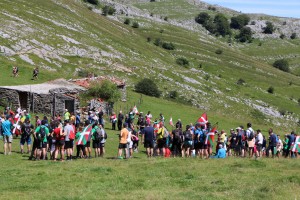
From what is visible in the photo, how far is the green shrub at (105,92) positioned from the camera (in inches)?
2226

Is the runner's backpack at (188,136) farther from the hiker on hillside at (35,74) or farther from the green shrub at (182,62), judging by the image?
the green shrub at (182,62)

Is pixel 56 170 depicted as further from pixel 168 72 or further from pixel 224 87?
pixel 224 87

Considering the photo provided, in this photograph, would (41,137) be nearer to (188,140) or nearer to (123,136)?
(123,136)

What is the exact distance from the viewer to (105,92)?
2233 inches

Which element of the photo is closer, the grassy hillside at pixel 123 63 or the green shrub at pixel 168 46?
the grassy hillside at pixel 123 63

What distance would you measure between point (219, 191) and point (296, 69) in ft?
589

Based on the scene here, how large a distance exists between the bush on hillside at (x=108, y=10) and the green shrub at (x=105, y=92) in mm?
118278

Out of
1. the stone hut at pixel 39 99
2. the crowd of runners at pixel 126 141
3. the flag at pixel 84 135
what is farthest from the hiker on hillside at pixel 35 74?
the flag at pixel 84 135

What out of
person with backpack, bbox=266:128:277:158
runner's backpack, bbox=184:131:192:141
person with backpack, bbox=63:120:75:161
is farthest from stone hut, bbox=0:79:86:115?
person with backpack, bbox=266:128:277:158

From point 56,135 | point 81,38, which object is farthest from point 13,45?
point 56,135

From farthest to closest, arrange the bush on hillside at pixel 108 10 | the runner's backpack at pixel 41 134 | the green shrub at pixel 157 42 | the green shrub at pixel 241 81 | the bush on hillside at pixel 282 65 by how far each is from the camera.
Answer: the bush on hillside at pixel 282 65, the bush on hillside at pixel 108 10, the green shrub at pixel 157 42, the green shrub at pixel 241 81, the runner's backpack at pixel 41 134

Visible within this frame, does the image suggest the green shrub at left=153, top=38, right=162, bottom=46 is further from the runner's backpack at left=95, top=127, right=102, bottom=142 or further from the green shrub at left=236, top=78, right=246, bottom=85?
the runner's backpack at left=95, top=127, right=102, bottom=142

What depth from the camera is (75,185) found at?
2283 cm

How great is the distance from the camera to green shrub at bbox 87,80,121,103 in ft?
185
